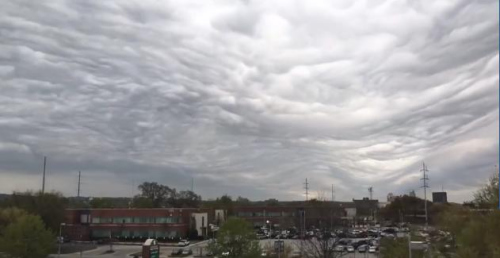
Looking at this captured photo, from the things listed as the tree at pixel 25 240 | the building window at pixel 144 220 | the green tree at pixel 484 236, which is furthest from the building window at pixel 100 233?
the green tree at pixel 484 236

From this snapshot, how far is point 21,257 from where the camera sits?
56094 millimetres

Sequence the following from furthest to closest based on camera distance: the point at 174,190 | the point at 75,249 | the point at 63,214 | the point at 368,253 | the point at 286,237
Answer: the point at 174,190 → the point at 286,237 → the point at 63,214 → the point at 75,249 → the point at 368,253

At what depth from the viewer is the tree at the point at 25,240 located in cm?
5541

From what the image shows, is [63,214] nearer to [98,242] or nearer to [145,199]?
[98,242]

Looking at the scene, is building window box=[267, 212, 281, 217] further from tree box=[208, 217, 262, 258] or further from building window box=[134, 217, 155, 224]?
tree box=[208, 217, 262, 258]

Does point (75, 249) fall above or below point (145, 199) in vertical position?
below

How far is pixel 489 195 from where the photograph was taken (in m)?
37.9

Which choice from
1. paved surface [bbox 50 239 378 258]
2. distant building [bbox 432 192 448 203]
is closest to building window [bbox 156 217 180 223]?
paved surface [bbox 50 239 378 258]

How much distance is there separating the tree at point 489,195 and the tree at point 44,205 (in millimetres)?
85414

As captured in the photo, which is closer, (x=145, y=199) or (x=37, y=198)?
(x=37, y=198)

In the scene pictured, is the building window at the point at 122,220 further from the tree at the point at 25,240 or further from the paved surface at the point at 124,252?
the tree at the point at 25,240

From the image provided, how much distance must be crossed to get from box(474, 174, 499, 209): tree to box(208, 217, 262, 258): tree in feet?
67.8

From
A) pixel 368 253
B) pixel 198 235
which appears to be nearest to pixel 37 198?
pixel 198 235

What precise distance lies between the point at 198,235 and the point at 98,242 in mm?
22802
